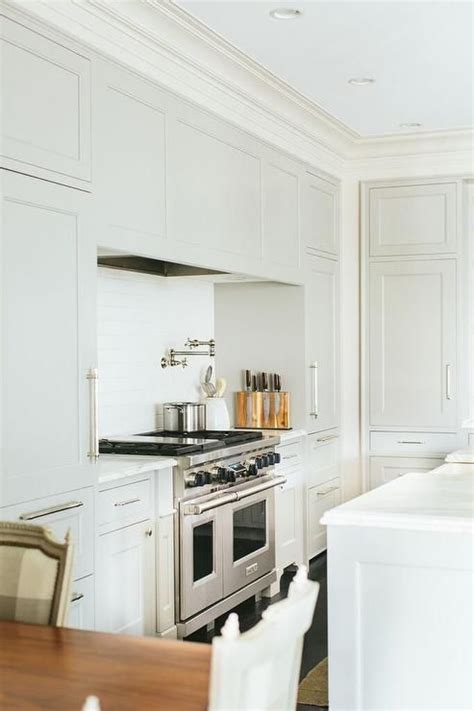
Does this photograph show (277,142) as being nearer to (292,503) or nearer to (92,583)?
(292,503)

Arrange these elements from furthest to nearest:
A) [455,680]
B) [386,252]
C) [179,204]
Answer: [386,252] → [179,204] → [455,680]

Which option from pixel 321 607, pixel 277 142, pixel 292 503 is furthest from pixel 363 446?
pixel 277 142

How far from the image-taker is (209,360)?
561 cm

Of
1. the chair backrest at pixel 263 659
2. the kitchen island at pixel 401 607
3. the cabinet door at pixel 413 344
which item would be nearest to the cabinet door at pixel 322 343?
the cabinet door at pixel 413 344

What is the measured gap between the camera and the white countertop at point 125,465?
135 inches

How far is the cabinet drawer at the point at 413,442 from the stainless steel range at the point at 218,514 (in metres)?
1.58

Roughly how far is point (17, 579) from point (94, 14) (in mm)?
2193

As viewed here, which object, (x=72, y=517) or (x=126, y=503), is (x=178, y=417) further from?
(x=72, y=517)

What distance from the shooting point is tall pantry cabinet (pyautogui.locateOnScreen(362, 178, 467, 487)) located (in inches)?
246

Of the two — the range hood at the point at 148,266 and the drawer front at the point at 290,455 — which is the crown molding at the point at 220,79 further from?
the drawer front at the point at 290,455

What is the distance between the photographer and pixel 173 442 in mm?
4328

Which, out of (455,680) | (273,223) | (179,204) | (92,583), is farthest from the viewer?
(273,223)

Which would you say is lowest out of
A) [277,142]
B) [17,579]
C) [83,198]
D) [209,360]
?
[17,579]

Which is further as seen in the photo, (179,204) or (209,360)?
(209,360)
